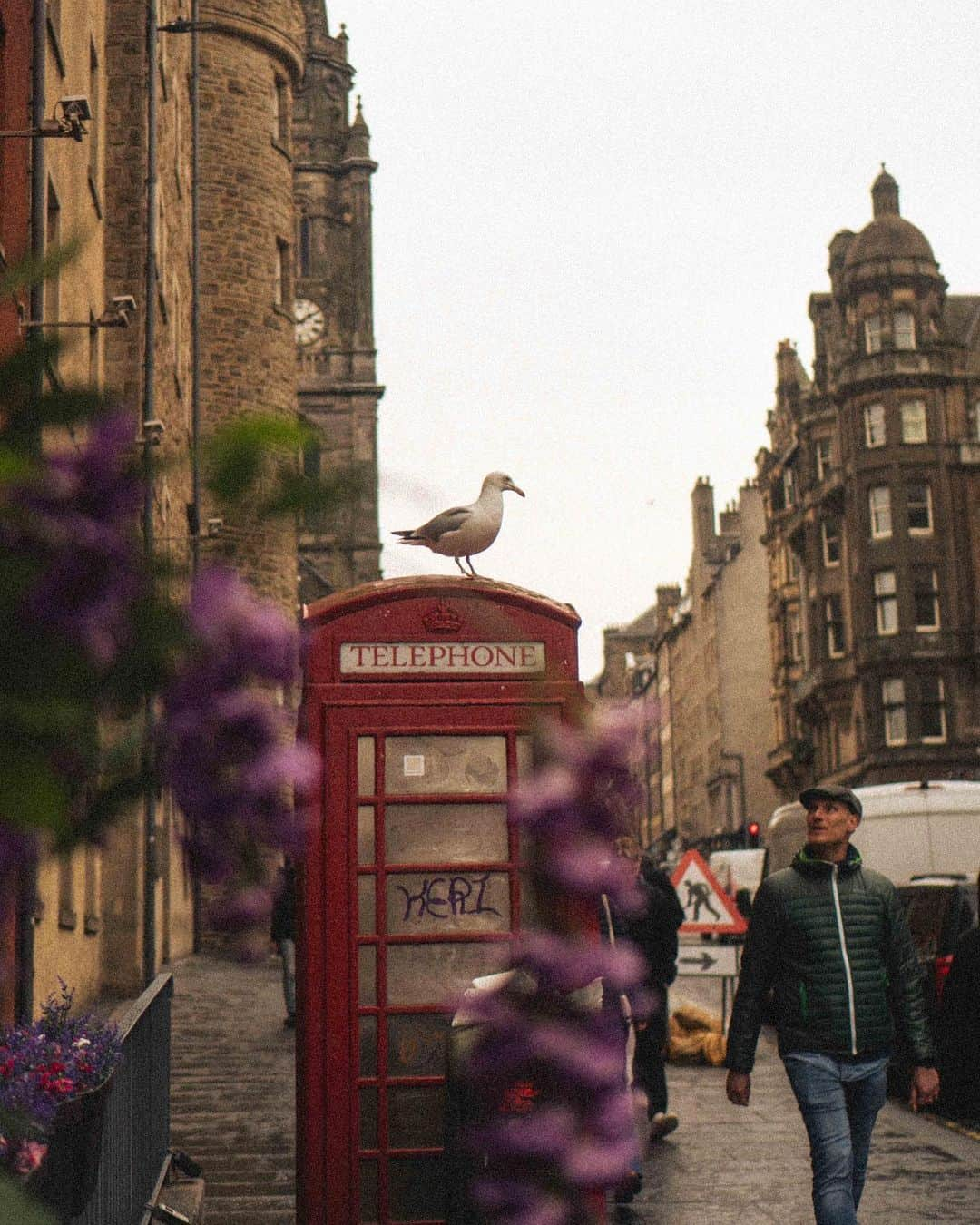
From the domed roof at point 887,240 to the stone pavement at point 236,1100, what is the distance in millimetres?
49692

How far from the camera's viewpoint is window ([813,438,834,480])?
3019 inches

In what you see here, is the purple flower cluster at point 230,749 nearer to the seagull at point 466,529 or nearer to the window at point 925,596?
the seagull at point 466,529

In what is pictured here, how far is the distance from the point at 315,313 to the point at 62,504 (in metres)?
82.5

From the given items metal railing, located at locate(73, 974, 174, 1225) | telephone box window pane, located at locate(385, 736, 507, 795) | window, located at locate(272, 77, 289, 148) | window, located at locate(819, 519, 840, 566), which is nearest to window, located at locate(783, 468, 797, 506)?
window, located at locate(819, 519, 840, 566)

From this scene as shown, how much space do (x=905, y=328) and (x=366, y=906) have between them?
211 feet

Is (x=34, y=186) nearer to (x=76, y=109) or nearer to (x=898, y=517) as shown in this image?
(x=76, y=109)

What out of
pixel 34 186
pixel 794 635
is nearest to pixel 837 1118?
pixel 34 186

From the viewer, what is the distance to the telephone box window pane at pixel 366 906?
26.5 feet

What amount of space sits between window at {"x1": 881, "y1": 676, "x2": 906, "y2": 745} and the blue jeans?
6096 cm

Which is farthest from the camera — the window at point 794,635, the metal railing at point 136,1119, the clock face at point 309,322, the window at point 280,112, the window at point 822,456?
the window at point 794,635

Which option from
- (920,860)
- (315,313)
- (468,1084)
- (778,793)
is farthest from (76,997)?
(778,793)

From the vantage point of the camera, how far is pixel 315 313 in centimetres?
8250

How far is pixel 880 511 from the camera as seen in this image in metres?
69.6

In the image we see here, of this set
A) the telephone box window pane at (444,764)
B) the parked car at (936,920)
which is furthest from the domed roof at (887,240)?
the telephone box window pane at (444,764)
